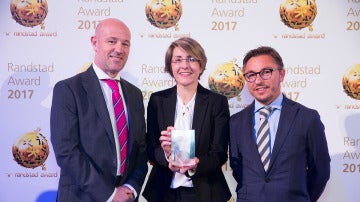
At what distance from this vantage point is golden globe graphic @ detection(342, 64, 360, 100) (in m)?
3.95

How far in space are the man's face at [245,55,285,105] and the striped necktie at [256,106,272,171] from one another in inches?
4.0

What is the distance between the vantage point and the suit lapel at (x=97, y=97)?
2857 mm

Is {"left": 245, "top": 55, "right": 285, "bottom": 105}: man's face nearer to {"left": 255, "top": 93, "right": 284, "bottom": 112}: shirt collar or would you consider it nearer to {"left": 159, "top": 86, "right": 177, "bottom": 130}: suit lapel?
{"left": 255, "top": 93, "right": 284, "bottom": 112}: shirt collar

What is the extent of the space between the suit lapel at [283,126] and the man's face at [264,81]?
0.47ft

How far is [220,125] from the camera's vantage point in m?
3.11

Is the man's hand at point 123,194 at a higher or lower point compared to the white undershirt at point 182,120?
lower

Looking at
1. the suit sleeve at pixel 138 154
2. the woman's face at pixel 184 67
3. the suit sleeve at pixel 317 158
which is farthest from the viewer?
the woman's face at pixel 184 67

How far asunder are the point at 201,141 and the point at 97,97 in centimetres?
88

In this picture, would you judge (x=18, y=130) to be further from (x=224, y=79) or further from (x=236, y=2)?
(x=236, y=2)

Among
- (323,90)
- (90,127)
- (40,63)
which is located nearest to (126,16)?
(40,63)

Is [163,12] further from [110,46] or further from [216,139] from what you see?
[216,139]

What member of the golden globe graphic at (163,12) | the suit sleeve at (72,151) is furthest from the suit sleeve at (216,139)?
the golden globe graphic at (163,12)

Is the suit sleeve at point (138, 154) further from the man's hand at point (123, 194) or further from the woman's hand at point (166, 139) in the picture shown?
the woman's hand at point (166, 139)

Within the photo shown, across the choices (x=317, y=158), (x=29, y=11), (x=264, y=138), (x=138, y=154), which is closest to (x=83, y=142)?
(x=138, y=154)
